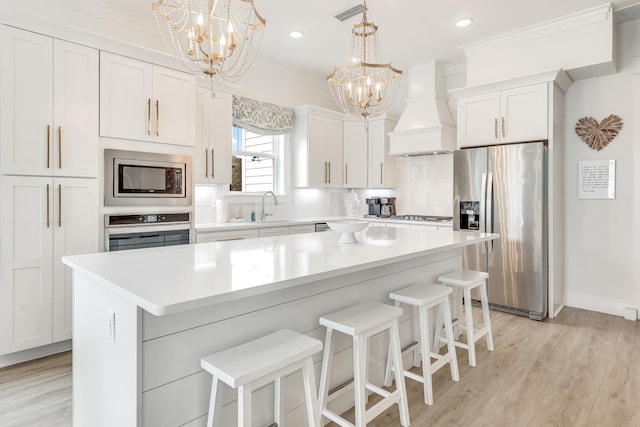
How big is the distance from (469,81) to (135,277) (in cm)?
422

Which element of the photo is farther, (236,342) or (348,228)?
(348,228)

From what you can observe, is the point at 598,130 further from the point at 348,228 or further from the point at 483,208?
the point at 348,228

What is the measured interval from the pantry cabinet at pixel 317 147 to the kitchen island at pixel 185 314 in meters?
2.95

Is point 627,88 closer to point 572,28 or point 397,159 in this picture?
point 572,28

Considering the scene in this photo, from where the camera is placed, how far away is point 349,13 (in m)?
3.48

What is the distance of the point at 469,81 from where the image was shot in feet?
14.2

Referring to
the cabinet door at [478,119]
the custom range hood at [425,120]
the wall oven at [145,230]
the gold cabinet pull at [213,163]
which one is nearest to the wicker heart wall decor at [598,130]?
the cabinet door at [478,119]

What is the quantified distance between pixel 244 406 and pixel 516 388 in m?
1.89

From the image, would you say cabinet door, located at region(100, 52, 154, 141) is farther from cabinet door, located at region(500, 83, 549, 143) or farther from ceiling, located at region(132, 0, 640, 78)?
cabinet door, located at region(500, 83, 549, 143)

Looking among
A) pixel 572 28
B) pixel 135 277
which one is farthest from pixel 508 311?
pixel 135 277

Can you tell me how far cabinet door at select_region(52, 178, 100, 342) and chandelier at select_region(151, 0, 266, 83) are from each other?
1316mm

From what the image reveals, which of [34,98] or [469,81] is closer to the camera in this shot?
[34,98]

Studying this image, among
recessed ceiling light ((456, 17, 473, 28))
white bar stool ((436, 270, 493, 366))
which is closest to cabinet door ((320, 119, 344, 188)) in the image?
recessed ceiling light ((456, 17, 473, 28))

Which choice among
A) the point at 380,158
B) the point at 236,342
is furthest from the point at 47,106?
the point at 380,158
